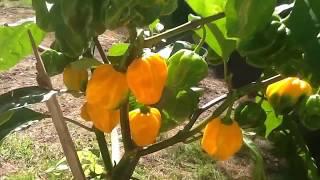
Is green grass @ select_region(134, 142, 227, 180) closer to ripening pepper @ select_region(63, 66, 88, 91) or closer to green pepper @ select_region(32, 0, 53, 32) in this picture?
ripening pepper @ select_region(63, 66, 88, 91)

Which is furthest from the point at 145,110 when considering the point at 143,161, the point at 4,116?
the point at 143,161

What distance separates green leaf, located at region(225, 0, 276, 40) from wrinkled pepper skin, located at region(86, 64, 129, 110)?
0.34 feet

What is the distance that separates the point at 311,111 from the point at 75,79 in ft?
0.77

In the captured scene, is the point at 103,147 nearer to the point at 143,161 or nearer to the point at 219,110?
the point at 219,110

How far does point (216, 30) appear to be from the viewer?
0.58 meters

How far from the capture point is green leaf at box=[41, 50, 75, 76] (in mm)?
583

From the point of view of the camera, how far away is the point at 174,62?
1.85ft

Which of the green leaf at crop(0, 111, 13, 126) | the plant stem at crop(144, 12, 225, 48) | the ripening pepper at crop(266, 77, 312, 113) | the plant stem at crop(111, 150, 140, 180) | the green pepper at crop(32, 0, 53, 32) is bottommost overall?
the plant stem at crop(111, 150, 140, 180)

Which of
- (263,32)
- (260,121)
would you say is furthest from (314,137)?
(263,32)

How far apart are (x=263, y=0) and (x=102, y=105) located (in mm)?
162

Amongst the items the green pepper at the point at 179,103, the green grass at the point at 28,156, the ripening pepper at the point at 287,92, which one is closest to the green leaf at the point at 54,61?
the green pepper at the point at 179,103

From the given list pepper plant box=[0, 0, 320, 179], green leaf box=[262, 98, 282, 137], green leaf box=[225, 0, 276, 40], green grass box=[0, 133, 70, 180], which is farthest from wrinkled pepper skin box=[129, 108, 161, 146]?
green grass box=[0, 133, 70, 180]

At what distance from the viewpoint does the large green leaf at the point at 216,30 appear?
529 millimetres

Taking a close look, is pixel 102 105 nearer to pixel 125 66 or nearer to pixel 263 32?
pixel 125 66
